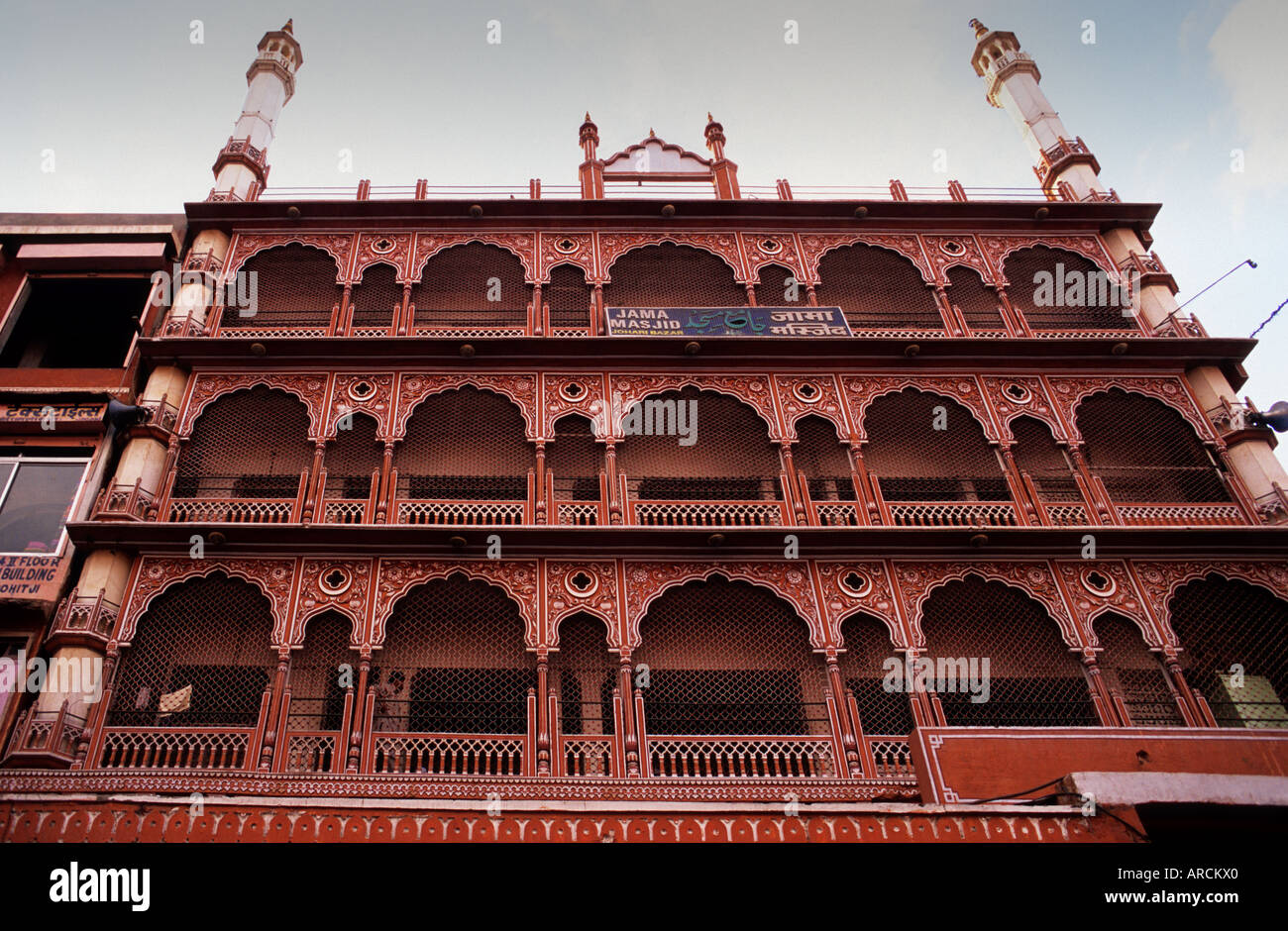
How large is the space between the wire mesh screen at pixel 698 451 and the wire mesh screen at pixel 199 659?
5.76m

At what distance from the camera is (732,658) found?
40.1 ft

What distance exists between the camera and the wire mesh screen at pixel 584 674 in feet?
38.2

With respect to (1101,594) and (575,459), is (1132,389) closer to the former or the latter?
(1101,594)

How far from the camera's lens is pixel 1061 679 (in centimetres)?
1208

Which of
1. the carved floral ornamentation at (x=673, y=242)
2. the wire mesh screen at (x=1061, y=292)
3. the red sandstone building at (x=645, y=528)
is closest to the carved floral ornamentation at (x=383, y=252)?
the red sandstone building at (x=645, y=528)

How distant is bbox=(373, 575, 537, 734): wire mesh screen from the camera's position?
1145 cm

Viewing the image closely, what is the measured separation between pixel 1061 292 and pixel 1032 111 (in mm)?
5422

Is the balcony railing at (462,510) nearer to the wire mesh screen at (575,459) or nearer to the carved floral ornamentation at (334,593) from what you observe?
the carved floral ornamentation at (334,593)

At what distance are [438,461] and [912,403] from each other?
25.0ft

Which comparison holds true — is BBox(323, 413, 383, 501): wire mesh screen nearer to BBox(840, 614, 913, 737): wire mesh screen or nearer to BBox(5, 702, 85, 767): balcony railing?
BBox(5, 702, 85, 767): balcony railing

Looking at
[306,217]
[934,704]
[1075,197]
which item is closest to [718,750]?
[934,704]

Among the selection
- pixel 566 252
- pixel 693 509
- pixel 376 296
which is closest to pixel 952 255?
pixel 566 252

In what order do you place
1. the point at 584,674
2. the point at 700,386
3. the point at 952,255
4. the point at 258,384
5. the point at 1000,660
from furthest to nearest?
the point at 952,255
the point at 700,386
the point at 258,384
the point at 1000,660
the point at 584,674
